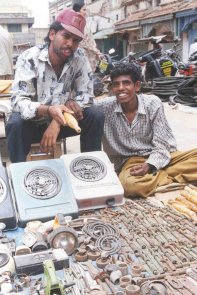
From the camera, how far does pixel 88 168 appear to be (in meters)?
3.28

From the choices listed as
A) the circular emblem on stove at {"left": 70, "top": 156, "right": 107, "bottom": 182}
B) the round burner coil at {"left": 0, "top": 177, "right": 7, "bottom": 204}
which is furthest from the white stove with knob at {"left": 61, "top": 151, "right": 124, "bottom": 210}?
the round burner coil at {"left": 0, "top": 177, "right": 7, "bottom": 204}

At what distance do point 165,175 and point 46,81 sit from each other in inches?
52.0

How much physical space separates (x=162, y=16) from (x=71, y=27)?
16463 millimetres

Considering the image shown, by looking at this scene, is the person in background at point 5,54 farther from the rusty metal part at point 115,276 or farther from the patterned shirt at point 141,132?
the rusty metal part at point 115,276

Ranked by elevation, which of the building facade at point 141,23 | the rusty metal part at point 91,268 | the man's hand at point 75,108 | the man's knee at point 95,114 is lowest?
the rusty metal part at point 91,268

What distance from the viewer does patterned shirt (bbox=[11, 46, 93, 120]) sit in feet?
11.3

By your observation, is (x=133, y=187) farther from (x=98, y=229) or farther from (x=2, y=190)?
(x=2, y=190)

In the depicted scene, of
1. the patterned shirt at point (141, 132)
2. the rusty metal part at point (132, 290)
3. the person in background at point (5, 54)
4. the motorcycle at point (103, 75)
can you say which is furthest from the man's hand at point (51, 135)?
the motorcycle at point (103, 75)

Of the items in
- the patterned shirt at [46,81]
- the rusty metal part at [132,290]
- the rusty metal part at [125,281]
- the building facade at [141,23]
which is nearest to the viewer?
the rusty metal part at [132,290]

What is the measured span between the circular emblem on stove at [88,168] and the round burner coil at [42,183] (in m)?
0.21

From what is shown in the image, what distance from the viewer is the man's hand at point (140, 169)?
3480 mm

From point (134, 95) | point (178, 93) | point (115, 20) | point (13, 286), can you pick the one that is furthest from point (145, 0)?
point (13, 286)

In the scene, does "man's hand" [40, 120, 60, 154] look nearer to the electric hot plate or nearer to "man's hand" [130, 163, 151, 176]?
the electric hot plate

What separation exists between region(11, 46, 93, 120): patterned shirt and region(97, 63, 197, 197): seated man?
0.86 ft
